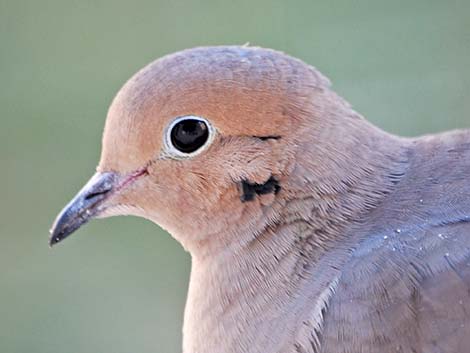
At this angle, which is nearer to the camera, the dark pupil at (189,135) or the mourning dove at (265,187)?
the mourning dove at (265,187)

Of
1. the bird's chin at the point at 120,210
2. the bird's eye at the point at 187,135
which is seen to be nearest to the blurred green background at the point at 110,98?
the bird's chin at the point at 120,210

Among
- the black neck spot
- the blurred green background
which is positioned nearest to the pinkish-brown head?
the black neck spot

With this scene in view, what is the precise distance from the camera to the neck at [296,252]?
1.79 metres

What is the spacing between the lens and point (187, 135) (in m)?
1.88

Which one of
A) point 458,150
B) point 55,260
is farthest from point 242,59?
point 55,260

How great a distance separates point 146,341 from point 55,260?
2.29ft

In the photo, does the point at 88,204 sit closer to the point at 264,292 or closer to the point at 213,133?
the point at 213,133

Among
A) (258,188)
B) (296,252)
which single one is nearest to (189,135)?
(258,188)

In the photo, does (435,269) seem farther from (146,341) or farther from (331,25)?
(331,25)

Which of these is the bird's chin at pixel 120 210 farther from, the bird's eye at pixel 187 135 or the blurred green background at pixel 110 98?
the blurred green background at pixel 110 98

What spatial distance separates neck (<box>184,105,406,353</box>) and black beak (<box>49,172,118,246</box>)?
0.26m

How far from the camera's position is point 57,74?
5.06 metres

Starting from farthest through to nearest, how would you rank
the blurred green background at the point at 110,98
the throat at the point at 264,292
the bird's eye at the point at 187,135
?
the blurred green background at the point at 110,98, the bird's eye at the point at 187,135, the throat at the point at 264,292

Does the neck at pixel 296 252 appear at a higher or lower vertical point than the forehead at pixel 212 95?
lower
